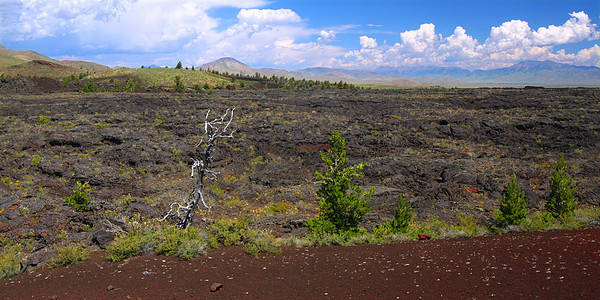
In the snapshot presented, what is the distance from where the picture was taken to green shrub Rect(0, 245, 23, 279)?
7113 mm

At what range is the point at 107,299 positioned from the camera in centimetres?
555

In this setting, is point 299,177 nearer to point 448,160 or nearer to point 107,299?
point 448,160

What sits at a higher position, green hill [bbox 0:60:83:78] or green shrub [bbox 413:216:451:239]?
green hill [bbox 0:60:83:78]

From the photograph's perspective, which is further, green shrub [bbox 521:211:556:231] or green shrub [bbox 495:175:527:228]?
green shrub [bbox 495:175:527:228]

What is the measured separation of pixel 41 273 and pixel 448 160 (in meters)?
19.2

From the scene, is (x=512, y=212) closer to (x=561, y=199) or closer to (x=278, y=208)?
(x=561, y=199)

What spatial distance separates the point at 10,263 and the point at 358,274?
7463 mm

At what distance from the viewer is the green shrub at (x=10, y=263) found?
7113 mm

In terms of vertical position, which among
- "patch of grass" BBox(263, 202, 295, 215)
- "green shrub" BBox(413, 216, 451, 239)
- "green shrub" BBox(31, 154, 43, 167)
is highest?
"green shrub" BBox(31, 154, 43, 167)

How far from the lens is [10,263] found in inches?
288

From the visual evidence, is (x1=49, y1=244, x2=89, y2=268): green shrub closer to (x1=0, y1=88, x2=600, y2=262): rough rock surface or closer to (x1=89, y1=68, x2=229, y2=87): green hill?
(x1=0, y1=88, x2=600, y2=262): rough rock surface

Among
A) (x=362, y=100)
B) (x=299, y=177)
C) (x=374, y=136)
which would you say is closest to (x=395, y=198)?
(x=299, y=177)

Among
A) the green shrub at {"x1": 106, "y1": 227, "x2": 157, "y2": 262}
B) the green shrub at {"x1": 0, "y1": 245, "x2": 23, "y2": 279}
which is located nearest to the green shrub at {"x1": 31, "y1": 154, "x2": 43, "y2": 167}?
the green shrub at {"x1": 0, "y1": 245, "x2": 23, "y2": 279}

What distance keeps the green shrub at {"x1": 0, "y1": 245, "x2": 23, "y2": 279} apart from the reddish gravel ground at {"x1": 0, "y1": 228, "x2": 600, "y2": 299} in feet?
0.73
